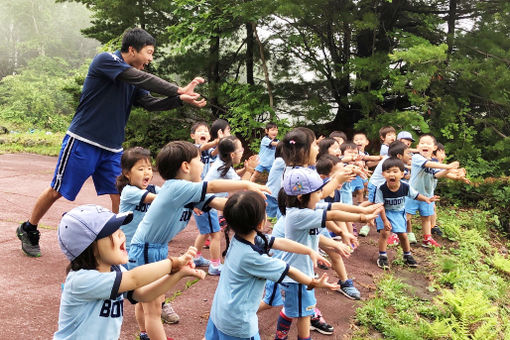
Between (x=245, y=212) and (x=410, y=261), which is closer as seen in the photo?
(x=245, y=212)

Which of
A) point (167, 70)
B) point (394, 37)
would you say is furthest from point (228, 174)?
point (167, 70)

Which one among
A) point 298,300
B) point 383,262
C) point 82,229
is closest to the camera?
point 82,229

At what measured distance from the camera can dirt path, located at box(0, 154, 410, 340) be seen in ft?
9.77

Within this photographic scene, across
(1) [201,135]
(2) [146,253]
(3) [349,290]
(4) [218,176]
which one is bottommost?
(3) [349,290]

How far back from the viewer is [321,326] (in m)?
3.38

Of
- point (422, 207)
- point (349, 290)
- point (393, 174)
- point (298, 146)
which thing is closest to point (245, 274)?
point (298, 146)

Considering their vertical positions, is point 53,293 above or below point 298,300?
below

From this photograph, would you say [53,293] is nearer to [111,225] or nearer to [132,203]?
[132,203]

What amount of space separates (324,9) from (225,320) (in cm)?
796

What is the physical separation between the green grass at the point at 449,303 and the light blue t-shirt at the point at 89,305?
85.8 inches

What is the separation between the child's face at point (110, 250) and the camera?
1888mm

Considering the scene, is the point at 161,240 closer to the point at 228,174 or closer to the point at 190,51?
the point at 228,174

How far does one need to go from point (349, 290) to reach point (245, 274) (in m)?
2.11

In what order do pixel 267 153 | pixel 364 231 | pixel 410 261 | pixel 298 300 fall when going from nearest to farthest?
pixel 298 300, pixel 410 261, pixel 364 231, pixel 267 153
